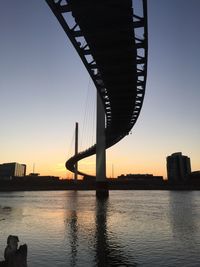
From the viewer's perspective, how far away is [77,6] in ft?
59.9

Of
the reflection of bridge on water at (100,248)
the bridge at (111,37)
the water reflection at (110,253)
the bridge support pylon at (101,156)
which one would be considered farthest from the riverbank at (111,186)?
the water reflection at (110,253)

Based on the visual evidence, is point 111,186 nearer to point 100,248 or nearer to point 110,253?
point 100,248

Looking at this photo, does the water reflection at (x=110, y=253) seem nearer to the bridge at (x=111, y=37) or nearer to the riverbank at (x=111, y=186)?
the bridge at (x=111, y=37)

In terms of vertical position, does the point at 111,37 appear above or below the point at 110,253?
above

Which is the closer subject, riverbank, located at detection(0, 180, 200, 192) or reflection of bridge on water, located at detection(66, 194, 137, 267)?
reflection of bridge on water, located at detection(66, 194, 137, 267)

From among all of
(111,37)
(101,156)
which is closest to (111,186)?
(101,156)

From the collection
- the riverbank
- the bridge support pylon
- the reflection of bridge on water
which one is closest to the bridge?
the reflection of bridge on water

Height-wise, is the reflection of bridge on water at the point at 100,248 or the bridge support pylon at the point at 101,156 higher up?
the bridge support pylon at the point at 101,156

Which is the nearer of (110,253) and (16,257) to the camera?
(16,257)

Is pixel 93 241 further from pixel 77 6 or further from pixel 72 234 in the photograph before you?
pixel 77 6

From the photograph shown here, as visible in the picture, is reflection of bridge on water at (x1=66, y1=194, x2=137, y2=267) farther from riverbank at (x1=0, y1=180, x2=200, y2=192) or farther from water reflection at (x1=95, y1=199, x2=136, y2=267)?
riverbank at (x1=0, y1=180, x2=200, y2=192)

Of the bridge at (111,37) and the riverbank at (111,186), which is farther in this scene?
the riverbank at (111,186)

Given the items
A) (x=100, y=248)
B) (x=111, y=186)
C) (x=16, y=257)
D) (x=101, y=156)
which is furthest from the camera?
(x=111, y=186)

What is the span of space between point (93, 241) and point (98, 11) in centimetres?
1286
